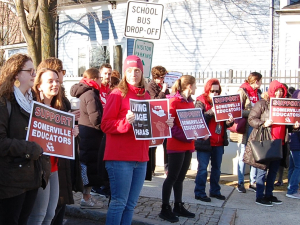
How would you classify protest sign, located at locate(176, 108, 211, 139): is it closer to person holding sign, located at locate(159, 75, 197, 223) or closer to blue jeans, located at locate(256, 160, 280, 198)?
person holding sign, located at locate(159, 75, 197, 223)

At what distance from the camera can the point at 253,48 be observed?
13.3 m

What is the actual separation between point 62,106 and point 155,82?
3676 millimetres

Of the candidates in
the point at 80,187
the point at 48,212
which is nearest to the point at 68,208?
the point at 80,187

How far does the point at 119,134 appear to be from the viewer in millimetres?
4148

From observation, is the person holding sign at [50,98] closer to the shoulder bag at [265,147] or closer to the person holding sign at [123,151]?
the person holding sign at [123,151]

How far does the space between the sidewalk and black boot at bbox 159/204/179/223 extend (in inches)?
2.4

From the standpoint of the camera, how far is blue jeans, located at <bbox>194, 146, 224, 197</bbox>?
639cm

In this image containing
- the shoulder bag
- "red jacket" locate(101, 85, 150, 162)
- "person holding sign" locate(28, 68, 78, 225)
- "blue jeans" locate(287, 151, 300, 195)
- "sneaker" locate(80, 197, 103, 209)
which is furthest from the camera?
"blue jeans" locate(287, 151, 300, 195)

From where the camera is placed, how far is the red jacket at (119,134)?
13.4ft

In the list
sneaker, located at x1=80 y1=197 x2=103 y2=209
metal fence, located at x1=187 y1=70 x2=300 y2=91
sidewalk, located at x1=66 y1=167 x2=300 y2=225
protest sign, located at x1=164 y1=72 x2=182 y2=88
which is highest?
metal fence, located at x1=187 y1=70 x2=300 y2=91

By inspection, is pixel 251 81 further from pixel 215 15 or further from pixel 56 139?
pixel 215 15

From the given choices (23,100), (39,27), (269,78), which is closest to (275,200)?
(23,100)

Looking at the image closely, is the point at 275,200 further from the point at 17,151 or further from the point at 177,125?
the point at 17,151

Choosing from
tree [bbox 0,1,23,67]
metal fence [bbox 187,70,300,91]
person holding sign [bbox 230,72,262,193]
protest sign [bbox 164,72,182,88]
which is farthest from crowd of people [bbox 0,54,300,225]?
tree [bbox 0,1,23,67]
